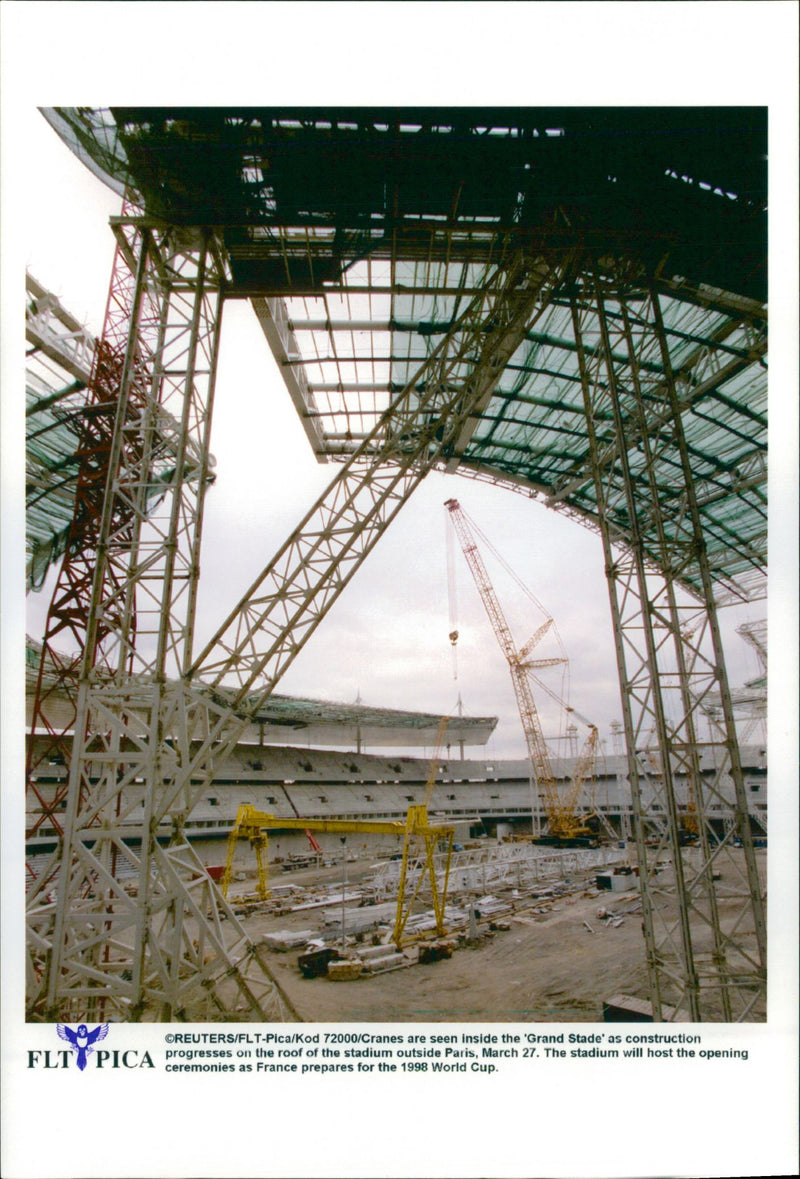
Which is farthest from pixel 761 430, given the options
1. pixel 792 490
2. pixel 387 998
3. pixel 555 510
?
pixel 387 998

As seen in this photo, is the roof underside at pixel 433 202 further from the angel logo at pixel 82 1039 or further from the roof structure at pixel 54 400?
the angel logo at pixel 82 1039

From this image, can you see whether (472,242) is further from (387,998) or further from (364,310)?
(387,998)

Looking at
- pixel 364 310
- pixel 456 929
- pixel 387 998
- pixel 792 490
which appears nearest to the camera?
pixel 792 490

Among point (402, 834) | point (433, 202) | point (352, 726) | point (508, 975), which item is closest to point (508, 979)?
point (508, 975)

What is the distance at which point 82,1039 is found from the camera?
609cm

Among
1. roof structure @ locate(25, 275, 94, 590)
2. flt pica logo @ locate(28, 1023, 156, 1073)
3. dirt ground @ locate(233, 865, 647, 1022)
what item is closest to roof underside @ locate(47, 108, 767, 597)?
roof structure @ locate(25, 275, 94, 590)

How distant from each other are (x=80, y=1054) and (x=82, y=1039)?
0.17 metres

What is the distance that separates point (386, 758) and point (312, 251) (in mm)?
53413

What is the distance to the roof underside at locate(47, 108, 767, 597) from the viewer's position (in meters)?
6.83

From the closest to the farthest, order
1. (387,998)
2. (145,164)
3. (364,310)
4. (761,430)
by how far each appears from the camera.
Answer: (145,164) < (364,310) < (761,430) < (387,998)

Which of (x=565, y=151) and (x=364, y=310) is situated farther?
(x=364, y=310)

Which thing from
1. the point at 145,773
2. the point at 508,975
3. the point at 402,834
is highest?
the point at 145,773

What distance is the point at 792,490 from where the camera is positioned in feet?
21.4

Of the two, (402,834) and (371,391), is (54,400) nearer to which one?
(371,391)
